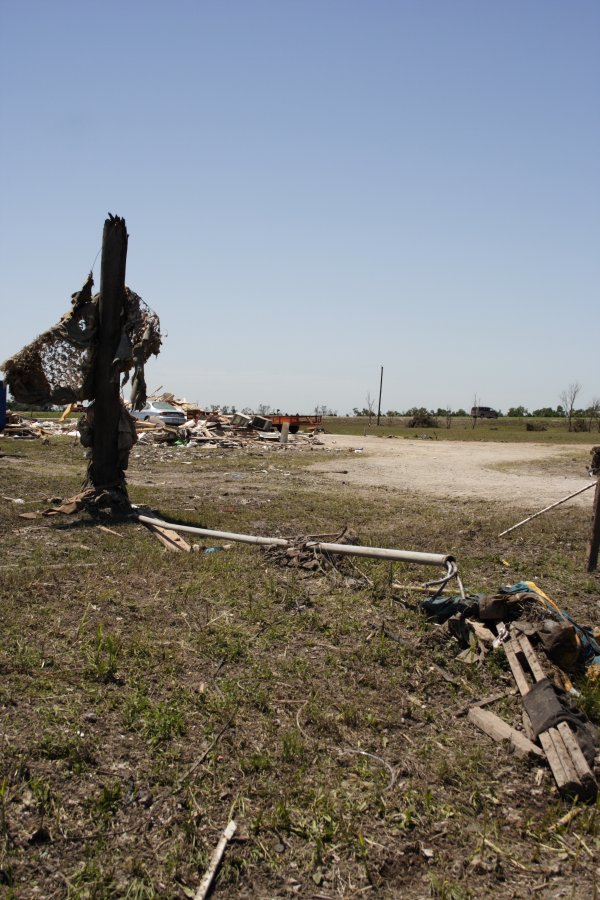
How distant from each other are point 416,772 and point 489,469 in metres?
17.5

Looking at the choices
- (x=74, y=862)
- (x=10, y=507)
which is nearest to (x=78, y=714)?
(x=74, y=862)

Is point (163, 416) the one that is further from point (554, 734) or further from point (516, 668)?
point (554, 734)

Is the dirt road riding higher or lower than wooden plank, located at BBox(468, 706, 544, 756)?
higher

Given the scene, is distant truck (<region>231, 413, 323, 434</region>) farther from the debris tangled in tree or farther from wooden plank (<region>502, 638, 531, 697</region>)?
wooden plank (<region>502, 638, 531, 697</region>)

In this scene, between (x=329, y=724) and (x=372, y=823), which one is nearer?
(x=372, y=823)

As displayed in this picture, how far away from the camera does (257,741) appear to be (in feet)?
12.5

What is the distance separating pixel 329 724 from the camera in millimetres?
4008

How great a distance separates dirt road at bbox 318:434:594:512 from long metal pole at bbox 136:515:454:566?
6675mm

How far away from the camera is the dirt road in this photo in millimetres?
14773

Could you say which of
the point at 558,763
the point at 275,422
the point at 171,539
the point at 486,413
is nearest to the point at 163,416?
the point at 275,422

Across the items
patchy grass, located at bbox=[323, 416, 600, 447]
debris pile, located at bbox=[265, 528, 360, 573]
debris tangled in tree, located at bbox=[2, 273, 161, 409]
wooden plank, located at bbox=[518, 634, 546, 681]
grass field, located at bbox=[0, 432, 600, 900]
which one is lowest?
grass field, located at bbox=[0, 432, 600, 900]

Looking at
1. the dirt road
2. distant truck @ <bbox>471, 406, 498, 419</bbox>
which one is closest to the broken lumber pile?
the dirt road

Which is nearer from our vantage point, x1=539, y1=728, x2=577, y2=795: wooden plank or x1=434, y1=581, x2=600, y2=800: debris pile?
x1=539, y1=728, x2=577, y2=795: wooden plank

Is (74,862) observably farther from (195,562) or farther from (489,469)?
(489,469)
